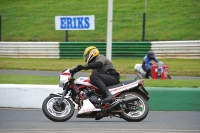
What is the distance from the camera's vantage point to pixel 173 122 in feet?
32.9

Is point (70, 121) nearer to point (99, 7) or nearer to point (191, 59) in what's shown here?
point (191, 59)

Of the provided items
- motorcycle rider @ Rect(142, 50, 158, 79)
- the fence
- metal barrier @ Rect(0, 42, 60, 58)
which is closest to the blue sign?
the fence

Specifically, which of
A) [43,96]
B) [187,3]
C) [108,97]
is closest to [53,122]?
[108,97]

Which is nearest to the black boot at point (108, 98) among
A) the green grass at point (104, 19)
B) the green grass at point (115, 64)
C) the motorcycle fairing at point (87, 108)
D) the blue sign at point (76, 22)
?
the motorcycle fairing at point (87, 108)

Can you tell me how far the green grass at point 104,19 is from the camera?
29.1 m

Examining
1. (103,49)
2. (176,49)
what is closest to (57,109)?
(103,49)

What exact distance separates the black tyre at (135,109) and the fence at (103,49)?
1459cm

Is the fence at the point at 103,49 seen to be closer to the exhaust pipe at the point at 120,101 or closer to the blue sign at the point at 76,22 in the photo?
the blue sign at the point at 76,22

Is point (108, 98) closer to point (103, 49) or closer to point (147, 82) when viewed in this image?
point (147, 82)

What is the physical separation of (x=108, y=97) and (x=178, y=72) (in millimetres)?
12510

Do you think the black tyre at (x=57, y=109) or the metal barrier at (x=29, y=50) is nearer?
the black tyre at (x=57, y=109)

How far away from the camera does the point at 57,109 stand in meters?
9.88

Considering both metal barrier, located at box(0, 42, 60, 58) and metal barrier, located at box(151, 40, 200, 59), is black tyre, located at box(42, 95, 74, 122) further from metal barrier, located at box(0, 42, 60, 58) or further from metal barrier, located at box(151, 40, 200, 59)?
metal barrier, located at box(0, 42, 60, 58)

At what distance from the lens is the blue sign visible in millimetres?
26141
